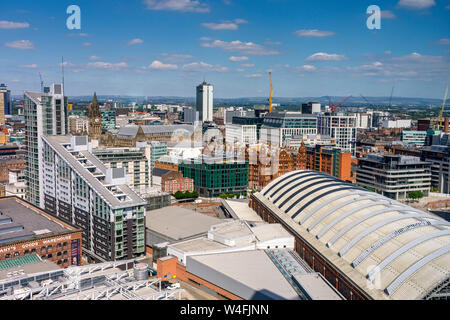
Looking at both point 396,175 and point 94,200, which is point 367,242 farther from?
point 396,175

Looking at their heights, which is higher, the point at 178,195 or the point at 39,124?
the point at 39,124

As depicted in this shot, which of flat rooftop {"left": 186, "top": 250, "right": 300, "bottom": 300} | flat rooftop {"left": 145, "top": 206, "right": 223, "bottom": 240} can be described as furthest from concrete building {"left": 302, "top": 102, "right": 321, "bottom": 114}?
flat rooftop {"left": 186, "top": 250, "right": 300, "bottom": 300}

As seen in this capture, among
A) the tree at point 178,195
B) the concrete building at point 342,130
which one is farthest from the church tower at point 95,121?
the concrete building at point 342,130

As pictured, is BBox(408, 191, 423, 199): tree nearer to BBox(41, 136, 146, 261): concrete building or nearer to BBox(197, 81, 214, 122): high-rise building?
BBox(41, 136, 146, 261): concrete building

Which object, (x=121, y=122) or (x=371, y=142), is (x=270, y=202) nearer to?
(x=371, y=142)

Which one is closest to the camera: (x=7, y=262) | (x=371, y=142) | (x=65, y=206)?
(x=7, y=262)

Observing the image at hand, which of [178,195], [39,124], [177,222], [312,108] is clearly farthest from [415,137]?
[39,124]
